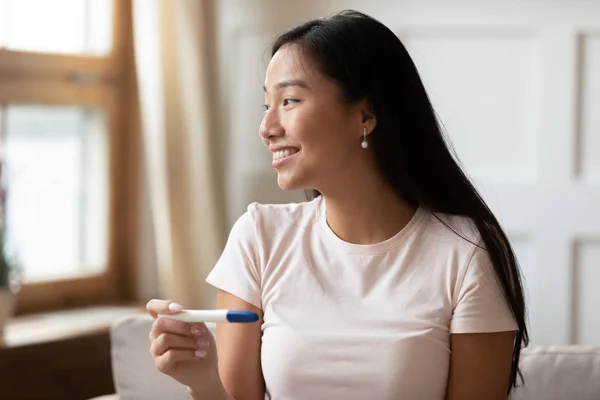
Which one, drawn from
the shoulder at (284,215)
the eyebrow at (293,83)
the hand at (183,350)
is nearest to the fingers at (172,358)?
the hand at (183,350)

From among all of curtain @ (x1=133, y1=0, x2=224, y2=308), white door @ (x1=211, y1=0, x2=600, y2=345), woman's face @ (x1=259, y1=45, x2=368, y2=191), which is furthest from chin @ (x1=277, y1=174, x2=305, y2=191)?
white door @ (x1=211, y1=0, x2=600, y2=345)

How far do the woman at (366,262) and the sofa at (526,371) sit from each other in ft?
0.31

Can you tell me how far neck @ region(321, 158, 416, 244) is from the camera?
1.71 m

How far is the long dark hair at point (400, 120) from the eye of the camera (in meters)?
1.64

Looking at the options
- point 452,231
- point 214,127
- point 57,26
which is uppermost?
point 57,26

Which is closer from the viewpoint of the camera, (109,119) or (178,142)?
(178,142)

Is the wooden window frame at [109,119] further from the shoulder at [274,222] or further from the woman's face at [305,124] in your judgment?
the woman's face at [305,124]

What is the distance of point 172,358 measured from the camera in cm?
148

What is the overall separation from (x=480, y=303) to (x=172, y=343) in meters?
0.49

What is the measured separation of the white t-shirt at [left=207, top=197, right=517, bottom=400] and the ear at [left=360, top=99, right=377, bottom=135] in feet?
0.60

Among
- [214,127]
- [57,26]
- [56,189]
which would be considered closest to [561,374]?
[214,127]

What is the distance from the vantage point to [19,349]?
7.68 ft

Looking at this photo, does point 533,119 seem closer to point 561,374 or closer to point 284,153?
point 561,374

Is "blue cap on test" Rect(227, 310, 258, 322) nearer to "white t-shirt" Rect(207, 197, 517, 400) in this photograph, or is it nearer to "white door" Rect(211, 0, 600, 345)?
"white t-shirt" Rect(207, 197, 517, 400)
